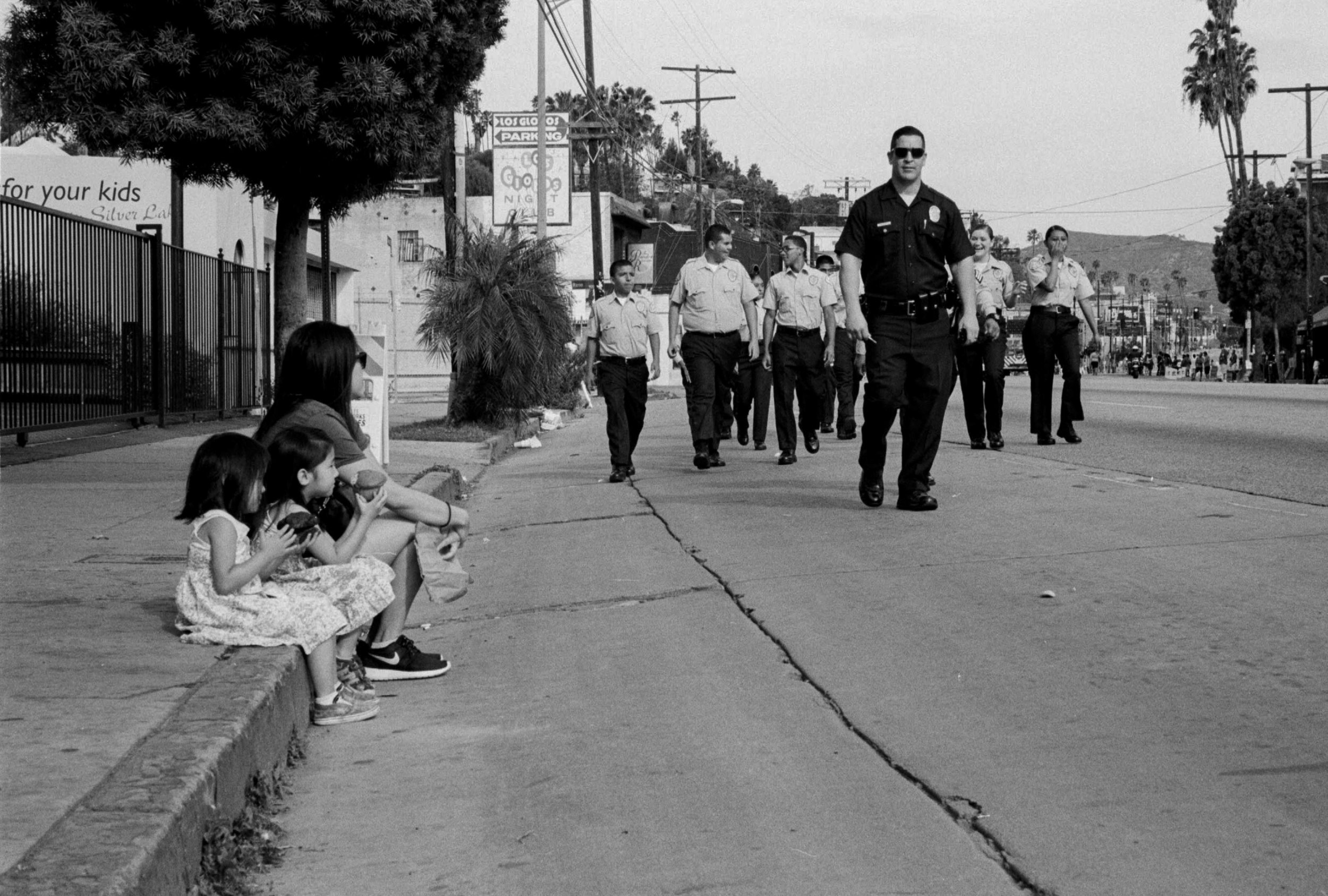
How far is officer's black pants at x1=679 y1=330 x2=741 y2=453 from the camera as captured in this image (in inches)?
519

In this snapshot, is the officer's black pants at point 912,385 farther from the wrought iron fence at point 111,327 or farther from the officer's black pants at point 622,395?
the wrought iron fence at point 111,327

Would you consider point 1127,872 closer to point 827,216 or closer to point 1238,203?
point 1238,203

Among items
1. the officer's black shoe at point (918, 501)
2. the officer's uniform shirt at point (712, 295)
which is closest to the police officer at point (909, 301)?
the officer's black shoe at point (918, 501)

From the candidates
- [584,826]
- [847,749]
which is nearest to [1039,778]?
[847,749]

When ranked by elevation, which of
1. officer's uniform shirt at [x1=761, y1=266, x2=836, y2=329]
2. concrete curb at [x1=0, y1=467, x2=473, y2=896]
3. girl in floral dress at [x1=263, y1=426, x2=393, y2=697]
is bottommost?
concrete curb at [x1=0, y1=467, x2=473, y2=896]

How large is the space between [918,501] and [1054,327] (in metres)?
5.52

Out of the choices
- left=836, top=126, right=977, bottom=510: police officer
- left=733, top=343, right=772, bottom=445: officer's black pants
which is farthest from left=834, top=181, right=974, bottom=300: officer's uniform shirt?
left=733, top=343, right=772, bottom=445: officer's black pants

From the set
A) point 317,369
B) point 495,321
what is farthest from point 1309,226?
point 317,369

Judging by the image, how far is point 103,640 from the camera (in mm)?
5570

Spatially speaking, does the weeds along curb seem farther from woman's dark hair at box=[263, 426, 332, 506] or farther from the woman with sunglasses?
the woman with sunglasses

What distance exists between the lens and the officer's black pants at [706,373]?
43.2 feet

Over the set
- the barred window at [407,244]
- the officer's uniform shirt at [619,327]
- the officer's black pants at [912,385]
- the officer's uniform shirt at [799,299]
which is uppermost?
the barred window at [407,244]

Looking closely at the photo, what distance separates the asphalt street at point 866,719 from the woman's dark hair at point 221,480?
0.85 m

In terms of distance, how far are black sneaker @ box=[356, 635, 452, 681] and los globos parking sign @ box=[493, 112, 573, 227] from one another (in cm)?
3090
